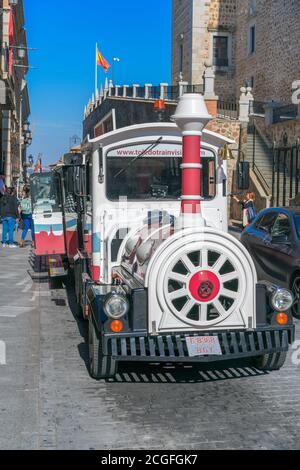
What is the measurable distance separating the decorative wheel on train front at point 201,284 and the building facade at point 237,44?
98.3 feet

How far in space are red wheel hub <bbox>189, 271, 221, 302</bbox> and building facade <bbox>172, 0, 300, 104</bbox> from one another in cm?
3010

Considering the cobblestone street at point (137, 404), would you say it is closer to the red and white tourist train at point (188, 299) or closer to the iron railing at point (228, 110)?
the red and white tourist train at point (188, 299)

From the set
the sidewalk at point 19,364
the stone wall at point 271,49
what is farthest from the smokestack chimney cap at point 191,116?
the stone wall at point 271,49

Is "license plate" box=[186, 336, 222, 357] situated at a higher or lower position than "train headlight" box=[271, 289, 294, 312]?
lower

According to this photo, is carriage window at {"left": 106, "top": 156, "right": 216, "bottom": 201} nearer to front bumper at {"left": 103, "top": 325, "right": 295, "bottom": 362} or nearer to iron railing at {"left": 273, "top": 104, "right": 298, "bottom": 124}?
front bumper at {"left": 103, "top": 325, "right": 295, "bottom": 362}

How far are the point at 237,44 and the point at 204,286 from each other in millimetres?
39305

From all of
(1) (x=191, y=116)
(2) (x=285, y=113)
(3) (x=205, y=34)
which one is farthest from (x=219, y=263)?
(3) (x=205, y=34)

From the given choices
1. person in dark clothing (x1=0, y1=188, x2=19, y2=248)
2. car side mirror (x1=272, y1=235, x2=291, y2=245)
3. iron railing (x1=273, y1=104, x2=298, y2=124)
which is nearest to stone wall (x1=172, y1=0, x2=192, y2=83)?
iron railing (x1=273, y1=104, x2=298, y2=124)

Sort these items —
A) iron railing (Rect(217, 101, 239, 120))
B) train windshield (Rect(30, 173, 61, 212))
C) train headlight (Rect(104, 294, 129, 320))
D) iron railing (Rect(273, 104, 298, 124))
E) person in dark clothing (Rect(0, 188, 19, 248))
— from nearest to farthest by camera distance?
1. train headlight (Rect(104, 294, 129, 320))
2. train windshield (Rect(30, 173, 61, 212))
3. person in dark clothing (Rect(0, 188, 19, 248))
4. iron railing (Rect(273, 104, 298, 124))
5. iron railing (Rect(217, 101, 239, 120))

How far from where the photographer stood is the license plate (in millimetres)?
5445

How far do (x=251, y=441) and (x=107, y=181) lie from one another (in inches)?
143

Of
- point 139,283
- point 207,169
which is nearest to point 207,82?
point 207,169

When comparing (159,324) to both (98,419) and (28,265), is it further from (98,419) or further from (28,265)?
(28,265)
